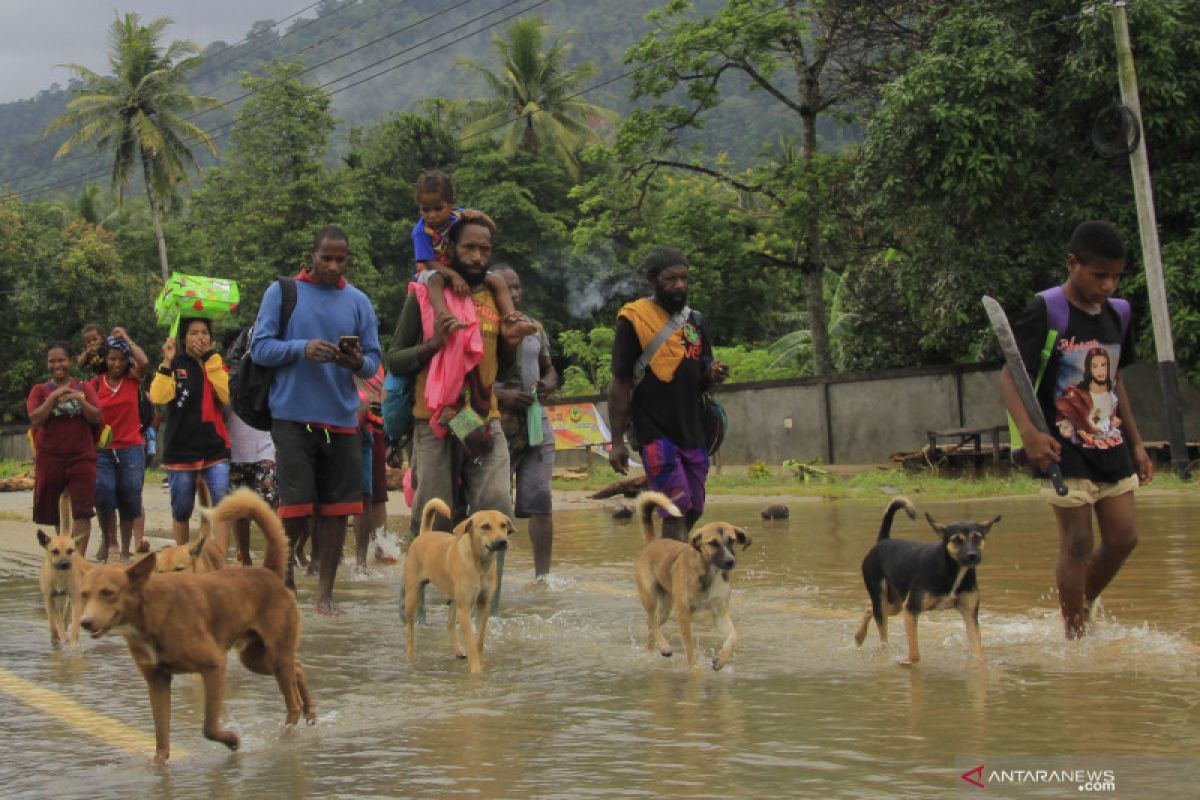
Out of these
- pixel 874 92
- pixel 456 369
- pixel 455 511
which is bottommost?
A: pixel 455 511

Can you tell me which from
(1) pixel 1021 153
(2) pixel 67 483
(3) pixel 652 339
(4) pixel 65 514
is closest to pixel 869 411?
(1) pixel 1021 153

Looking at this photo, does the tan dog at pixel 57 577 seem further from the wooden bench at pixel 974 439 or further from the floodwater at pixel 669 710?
the wooden bench at pixel 974 439

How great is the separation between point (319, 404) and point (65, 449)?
355 centimetres

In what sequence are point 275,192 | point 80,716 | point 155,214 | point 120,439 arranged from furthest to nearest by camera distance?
1. point 155,214
2. point 275,192
3. point 120,439
4. point 80,716

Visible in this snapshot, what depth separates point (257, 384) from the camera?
8.40 m

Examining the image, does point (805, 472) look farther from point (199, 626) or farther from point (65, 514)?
point (199, 626)

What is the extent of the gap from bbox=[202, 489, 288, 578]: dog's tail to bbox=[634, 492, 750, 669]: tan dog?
76.8 inches

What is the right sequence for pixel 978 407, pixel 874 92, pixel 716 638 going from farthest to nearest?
pixel 874 92, pixel 978 407, pixel 716 638

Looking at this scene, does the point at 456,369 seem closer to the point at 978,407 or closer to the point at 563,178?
the point at 978,407

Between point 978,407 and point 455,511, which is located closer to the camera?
point 455,511

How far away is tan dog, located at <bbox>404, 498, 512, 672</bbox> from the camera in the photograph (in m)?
6.81

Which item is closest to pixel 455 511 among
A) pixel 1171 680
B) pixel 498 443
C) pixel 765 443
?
pixel 498 443

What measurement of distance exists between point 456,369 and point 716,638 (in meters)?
2.03

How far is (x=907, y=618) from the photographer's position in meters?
6.45
